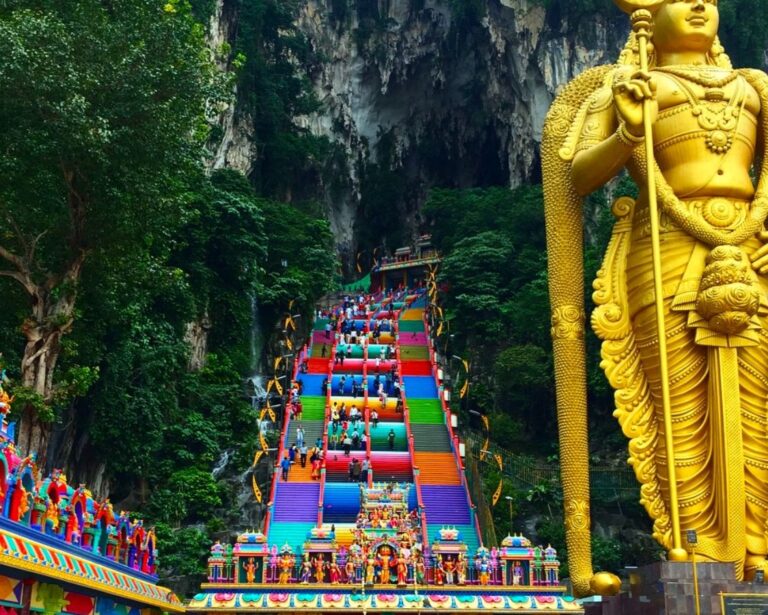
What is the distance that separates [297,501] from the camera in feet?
52.7

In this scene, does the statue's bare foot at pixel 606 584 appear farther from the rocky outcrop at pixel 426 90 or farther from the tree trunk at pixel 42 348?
the rocky outcrop at pixel 426 90

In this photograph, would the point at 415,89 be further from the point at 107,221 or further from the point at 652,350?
the point at 652,350

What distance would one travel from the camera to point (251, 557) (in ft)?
39.8

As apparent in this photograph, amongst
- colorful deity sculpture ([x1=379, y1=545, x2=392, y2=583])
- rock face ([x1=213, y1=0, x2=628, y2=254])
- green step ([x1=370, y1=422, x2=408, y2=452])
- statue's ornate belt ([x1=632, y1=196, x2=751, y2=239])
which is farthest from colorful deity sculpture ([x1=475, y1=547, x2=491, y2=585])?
rock face ([x1=213, y1=0, x2=628, y2=254])

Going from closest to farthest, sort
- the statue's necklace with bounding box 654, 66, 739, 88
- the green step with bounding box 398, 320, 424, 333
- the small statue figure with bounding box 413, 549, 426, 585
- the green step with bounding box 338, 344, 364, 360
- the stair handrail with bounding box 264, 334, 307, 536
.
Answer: the statue's necklace with bounding box 654, 66, 739, 88 < the small statue figure with bounding box 413, 549, 426, 585 < the stair handrail with bounding box 264, 334, 307, 536 < the green step with bounding box 338, 344, 364, 360 < the green step with bounding box 398, 320, 424, 333

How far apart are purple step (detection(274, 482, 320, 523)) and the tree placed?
19.1 feet

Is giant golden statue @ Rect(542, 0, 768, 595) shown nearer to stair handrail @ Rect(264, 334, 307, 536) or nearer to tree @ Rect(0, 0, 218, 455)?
tree @ Rect(0, 0, 218, 455)

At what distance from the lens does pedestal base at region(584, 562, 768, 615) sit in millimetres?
5438

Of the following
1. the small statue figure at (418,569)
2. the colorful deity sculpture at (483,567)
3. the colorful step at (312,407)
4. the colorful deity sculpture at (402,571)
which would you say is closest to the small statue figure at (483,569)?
the colorful deity sculpture at (483,567)

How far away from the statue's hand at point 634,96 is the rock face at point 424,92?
24719mm

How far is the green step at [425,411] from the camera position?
2006 cm

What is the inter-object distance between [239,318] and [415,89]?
18243 mm

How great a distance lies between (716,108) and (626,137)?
1.01 meters

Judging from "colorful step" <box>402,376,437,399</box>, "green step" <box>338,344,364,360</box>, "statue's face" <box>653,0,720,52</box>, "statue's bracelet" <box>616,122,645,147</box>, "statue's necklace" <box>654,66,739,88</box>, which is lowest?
"statue's bracelet" <box>616,122,645,147</box>
